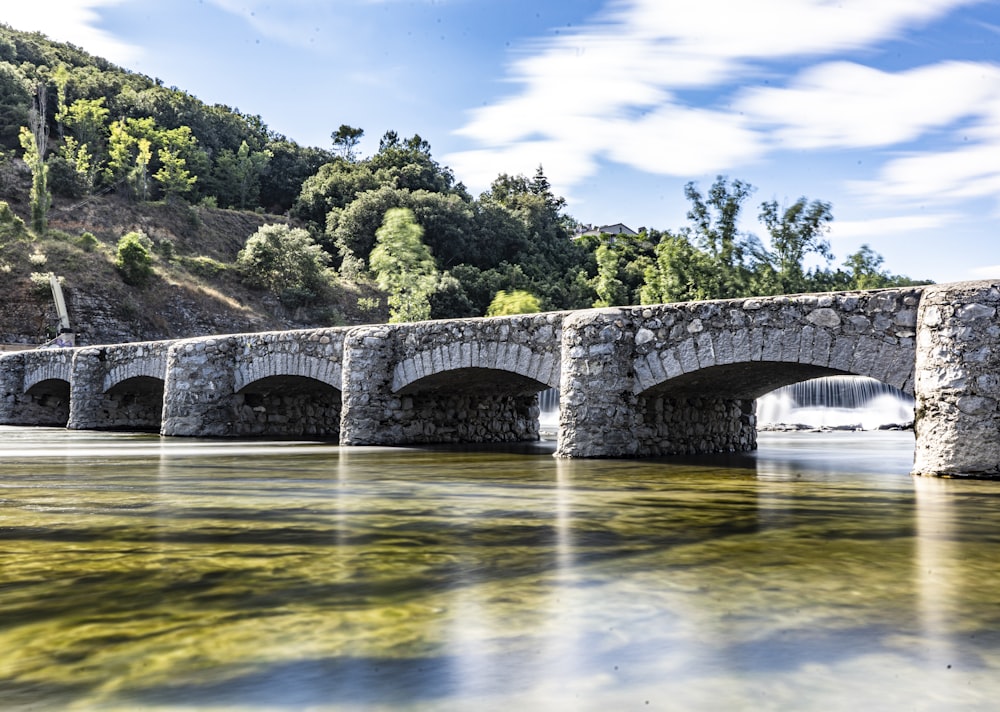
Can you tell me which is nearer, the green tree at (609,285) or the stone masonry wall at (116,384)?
the stone masonry wall at (116,384)

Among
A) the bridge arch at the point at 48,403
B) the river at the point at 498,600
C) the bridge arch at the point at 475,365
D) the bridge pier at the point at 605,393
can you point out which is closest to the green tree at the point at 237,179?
the bridge arch at the point at 48,403

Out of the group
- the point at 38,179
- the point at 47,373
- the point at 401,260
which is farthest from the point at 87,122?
the point at 47,373

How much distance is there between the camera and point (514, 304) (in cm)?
4631

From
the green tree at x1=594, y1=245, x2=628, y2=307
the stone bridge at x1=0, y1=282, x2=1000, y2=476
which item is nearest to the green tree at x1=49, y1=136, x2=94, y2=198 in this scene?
the green tree at x1=594, y1=245, x2=628, y2=307

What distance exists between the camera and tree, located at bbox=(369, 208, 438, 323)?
1833 inches

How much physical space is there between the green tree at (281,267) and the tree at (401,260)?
11.6ft

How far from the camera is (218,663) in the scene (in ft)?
8.73

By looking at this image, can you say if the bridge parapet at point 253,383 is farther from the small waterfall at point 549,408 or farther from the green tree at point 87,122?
the green tree at point 87,122

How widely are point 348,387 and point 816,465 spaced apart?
6.78 metres

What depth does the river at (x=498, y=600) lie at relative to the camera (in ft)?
8.13

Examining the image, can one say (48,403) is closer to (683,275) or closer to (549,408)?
(549,408)

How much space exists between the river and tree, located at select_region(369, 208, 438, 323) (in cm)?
3900

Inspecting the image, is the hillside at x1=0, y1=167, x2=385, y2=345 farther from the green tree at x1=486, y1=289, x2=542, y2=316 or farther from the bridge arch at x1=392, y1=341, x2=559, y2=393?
the bridge arch at x1=392, y1=341, x2=559, y2=393

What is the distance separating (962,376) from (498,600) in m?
6.57
